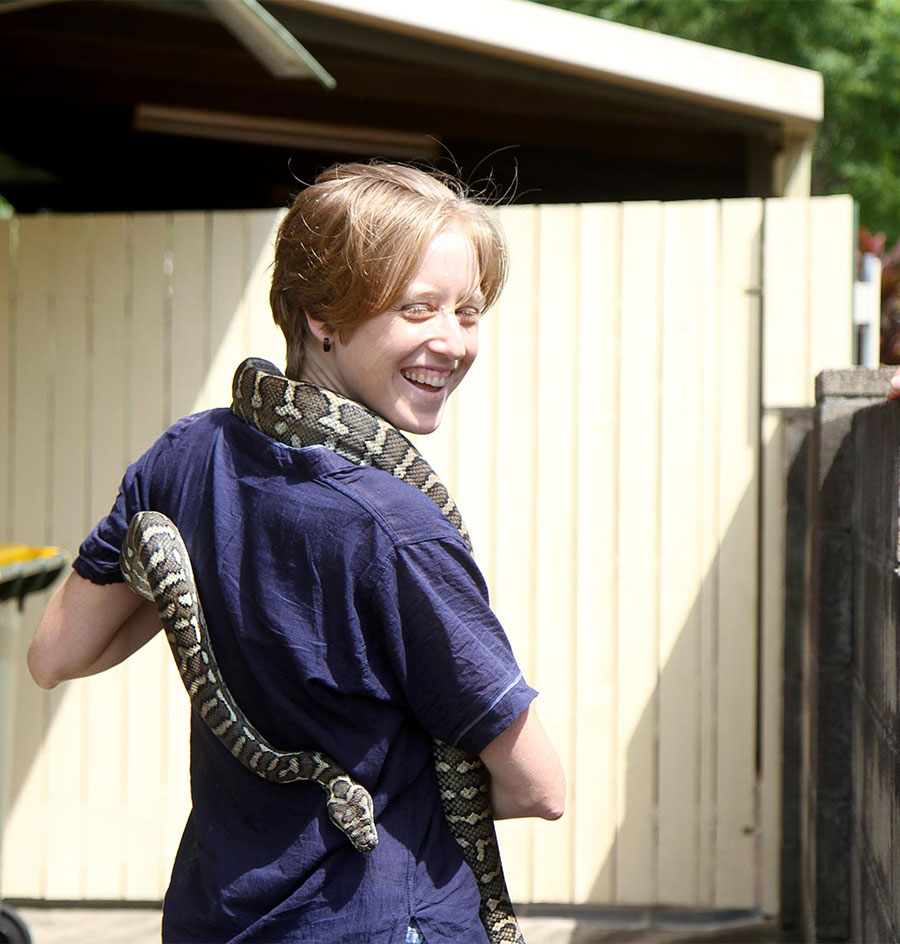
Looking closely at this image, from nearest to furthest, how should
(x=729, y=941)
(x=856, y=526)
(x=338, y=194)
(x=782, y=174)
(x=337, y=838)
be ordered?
(x=337, y=838) < (x=338, y=194) < (x=856, y=526) < (x=729, y=941) < (x=782, y=174)

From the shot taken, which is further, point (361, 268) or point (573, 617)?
point (573, 617)

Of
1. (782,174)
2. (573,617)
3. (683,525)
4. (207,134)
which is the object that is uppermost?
(207,134)

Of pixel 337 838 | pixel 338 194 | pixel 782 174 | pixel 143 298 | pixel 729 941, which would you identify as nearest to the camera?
pixel 337 838

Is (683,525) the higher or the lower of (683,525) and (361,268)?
the lower

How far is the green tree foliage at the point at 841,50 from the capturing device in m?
14.0

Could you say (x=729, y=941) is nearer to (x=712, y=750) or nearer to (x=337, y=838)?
(x=712, y=750)

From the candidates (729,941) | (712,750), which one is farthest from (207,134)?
(729,941)

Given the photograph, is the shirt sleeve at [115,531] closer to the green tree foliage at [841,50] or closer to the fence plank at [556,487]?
the fence plank at [556,487]

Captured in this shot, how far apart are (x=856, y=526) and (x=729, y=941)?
1944 millimetres

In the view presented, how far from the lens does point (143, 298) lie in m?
5.24

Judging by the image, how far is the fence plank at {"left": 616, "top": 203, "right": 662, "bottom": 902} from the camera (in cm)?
498

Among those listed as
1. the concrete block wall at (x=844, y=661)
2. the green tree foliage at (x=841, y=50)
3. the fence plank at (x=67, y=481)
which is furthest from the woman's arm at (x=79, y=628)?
the green tree foliage at (x=841, y=50)

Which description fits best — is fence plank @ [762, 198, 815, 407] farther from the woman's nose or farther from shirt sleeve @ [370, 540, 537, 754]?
shirt sleeve @ [370, 540, 537, 754]

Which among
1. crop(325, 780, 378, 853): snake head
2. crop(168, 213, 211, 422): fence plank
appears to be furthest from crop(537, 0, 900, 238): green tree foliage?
crop(325, 780, 378, 853): snake head
